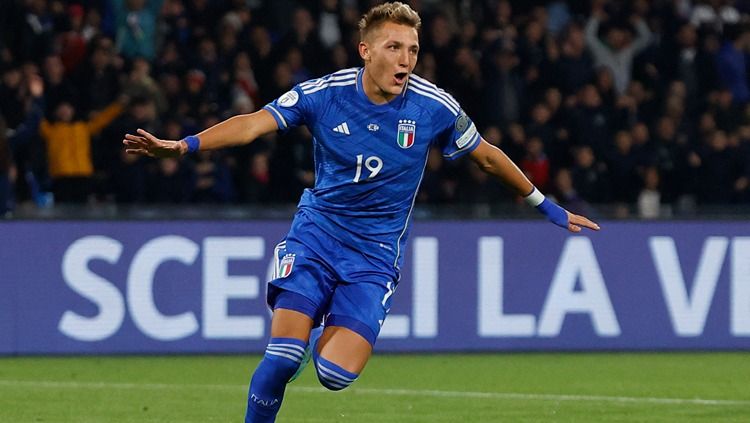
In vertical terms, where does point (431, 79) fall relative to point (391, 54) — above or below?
below

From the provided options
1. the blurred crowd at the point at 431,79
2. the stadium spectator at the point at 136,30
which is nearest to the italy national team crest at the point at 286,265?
the blurred crowd at the point at 431,79

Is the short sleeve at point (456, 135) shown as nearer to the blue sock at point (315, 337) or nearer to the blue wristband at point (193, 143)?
the blue sock at point (315, 337)

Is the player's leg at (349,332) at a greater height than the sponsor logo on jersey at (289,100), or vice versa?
the sponsor logo on jersey at (289,100)

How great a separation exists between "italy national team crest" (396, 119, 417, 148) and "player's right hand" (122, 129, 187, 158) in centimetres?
121

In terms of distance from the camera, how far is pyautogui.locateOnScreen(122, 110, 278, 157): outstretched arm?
6.72 m

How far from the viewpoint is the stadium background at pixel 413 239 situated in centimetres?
1184

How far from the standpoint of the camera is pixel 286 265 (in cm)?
746

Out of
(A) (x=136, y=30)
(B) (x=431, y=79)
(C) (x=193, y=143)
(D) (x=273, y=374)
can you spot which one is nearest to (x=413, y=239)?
(B) (x=431, y=79)

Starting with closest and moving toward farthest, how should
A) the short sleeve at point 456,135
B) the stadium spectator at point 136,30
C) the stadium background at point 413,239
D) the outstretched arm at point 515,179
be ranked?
the short sleeve at point 456,135
the outstretched arm at point 515,179
the stadium background at point 413,239
the stadium spectator at point 136,30

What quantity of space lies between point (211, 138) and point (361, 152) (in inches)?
32.2

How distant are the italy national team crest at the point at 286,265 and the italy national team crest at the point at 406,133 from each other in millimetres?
754

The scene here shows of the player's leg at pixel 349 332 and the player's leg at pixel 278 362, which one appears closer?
the player's leg at pixel 278 362

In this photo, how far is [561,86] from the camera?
1870 centimetres

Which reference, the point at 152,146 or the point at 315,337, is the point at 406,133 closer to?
the point at 315,337
